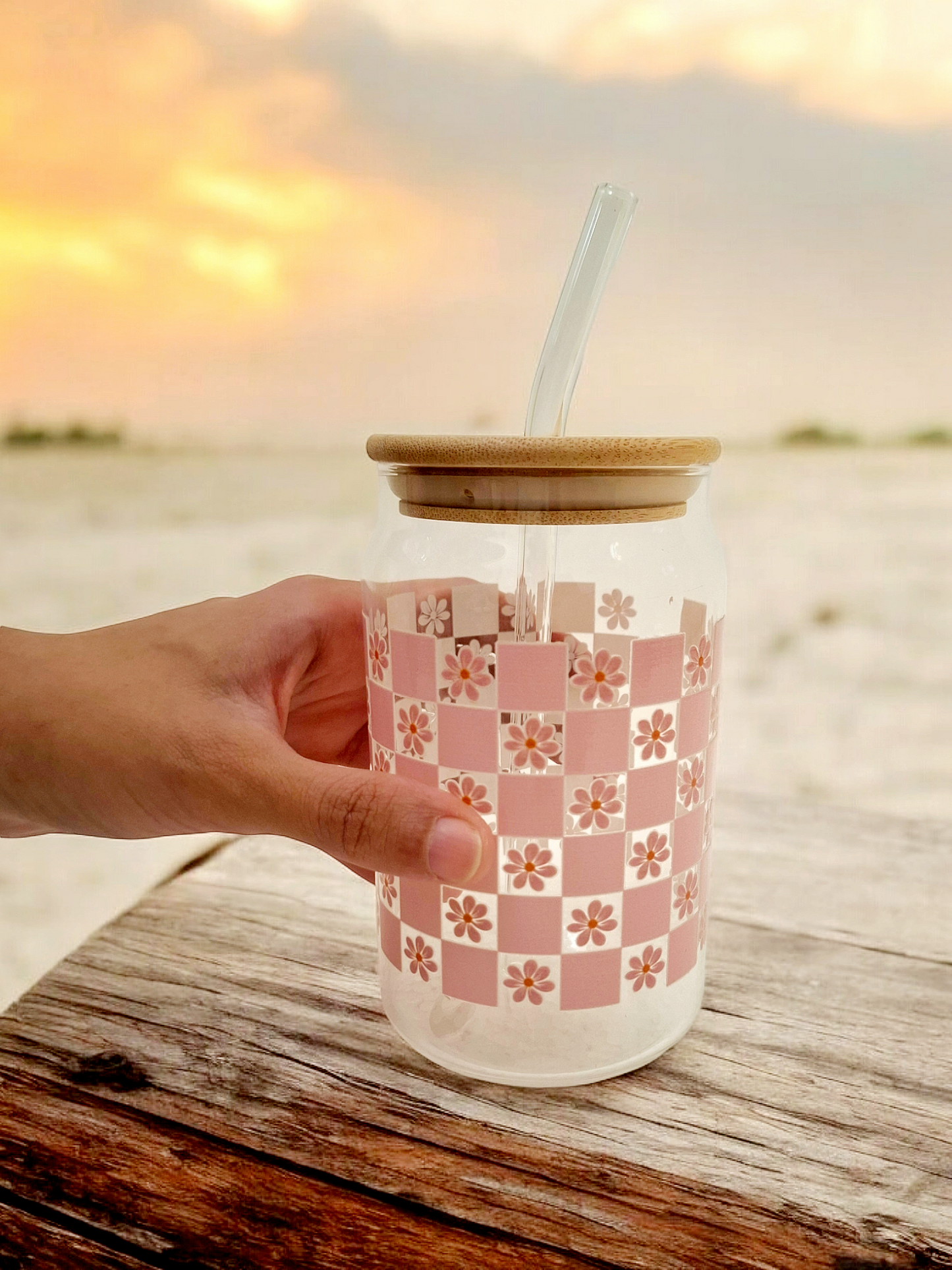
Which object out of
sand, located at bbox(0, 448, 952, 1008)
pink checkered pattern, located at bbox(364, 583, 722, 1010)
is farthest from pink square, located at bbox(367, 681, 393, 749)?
sand, located at bbox(0, 448, 952, 1008)

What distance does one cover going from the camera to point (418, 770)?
53 centimetres

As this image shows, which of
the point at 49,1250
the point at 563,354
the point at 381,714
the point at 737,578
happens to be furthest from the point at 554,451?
the point at 737,578

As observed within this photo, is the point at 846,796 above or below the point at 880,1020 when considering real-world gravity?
below

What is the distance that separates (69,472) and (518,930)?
1564mm

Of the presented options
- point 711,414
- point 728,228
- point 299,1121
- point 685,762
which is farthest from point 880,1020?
point 728,228

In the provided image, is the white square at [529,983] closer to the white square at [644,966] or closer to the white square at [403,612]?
the white square at [644,966]

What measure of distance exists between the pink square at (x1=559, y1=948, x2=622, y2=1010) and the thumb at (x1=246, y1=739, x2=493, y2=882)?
87mm

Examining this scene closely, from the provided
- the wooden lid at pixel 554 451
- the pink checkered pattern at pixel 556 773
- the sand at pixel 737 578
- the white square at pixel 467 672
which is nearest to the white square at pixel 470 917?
the pink checkered pattern at pixel 556 773

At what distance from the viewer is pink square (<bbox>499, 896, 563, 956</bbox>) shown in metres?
0.51

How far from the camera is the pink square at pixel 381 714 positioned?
543 mm

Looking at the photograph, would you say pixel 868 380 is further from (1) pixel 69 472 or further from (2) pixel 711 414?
(1) pixel 69 472

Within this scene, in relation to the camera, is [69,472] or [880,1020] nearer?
[880,1020]

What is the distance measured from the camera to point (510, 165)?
171 centimetres

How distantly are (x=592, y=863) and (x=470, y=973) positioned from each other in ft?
0.30
